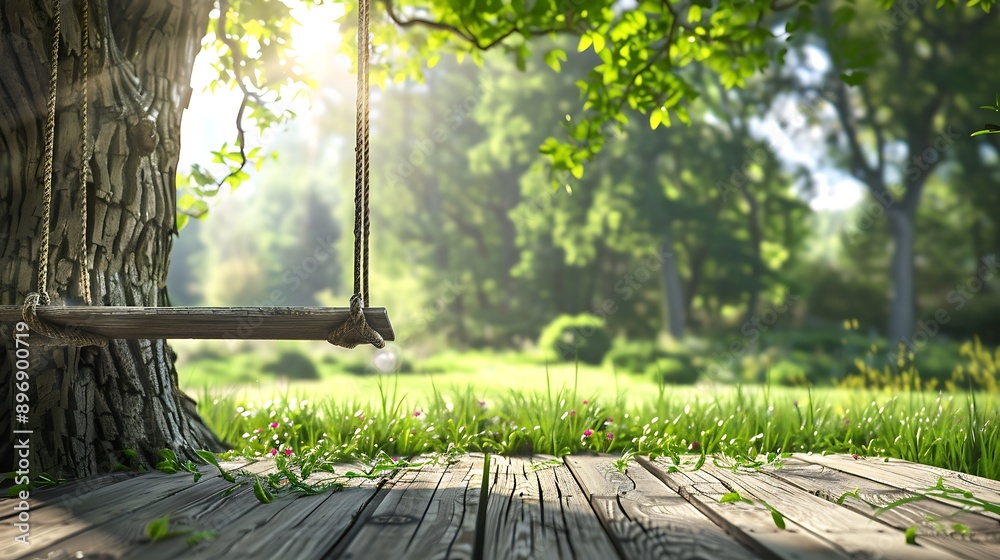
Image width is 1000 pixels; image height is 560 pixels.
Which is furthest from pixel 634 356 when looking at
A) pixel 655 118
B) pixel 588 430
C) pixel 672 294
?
pixel 588 430

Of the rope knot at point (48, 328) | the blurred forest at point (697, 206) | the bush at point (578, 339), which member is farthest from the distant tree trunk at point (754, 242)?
the rope knot at point (48, 328)

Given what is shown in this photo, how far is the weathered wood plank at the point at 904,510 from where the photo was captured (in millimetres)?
1970

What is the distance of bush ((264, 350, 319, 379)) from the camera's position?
1688 centimetres

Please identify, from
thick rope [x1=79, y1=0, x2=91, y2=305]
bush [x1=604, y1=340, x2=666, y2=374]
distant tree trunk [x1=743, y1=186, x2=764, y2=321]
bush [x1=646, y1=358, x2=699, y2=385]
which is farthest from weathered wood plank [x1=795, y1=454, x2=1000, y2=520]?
distant tree trunk [x1=743, y1=186, x2=764, y2=321]

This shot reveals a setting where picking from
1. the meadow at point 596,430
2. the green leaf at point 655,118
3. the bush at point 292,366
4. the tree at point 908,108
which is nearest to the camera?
the meadow at point 596,430

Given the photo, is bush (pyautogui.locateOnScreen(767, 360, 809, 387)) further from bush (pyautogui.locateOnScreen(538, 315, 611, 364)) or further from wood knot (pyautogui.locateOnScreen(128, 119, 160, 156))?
wood knot (pyautogui.locateOnScreen(128, 119, 160, 156))

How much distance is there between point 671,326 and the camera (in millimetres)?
16688

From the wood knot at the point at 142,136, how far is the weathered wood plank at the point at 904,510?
3168 millimetres

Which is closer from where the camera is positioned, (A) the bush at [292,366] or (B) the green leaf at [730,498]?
(B) the green leaf at [730,498]

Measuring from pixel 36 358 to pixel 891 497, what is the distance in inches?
134

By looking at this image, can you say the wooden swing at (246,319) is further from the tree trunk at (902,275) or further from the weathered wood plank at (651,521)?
the tree trunk at (902,275)

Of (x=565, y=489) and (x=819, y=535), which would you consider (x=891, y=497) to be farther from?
(x=565, y=489)

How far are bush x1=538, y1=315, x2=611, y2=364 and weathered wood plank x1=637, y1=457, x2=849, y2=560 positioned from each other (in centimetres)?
1296

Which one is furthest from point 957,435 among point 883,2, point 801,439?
point 883,2
